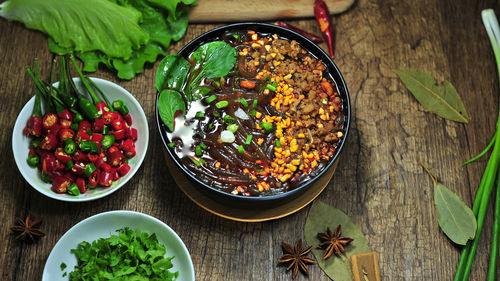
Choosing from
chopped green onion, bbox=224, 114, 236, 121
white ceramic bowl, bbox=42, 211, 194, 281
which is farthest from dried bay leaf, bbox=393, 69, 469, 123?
white ceramic bowl, bbox=42, 211, 194, 281

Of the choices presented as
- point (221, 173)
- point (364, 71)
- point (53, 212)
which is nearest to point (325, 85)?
point (364, 71)

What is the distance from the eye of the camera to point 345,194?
3537 millimetres

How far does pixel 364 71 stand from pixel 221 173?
1410 mm

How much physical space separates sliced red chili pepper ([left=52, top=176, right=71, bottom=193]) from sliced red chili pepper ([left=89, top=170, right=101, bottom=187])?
5.8 inches

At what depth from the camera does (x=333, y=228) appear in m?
3.46

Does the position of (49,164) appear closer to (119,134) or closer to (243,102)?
Answer: (119,134)

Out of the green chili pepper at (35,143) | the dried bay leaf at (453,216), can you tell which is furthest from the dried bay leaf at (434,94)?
the green chili pepper at (35,143)

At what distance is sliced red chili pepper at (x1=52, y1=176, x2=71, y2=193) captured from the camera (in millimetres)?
3176

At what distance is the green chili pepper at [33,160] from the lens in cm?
324

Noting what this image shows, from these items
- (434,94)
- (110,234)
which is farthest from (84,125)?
(434,94)

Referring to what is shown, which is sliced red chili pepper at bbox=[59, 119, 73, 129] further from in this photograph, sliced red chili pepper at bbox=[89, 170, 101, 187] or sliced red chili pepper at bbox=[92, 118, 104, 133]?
sliced red chili pepper at bbox=[89, 170, 101, 187]

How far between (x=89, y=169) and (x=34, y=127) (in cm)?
46

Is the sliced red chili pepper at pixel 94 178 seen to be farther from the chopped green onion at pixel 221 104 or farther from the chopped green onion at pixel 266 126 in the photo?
the chopped green onion at pixel 266 126

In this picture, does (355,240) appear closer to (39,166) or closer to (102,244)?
(102,244)
